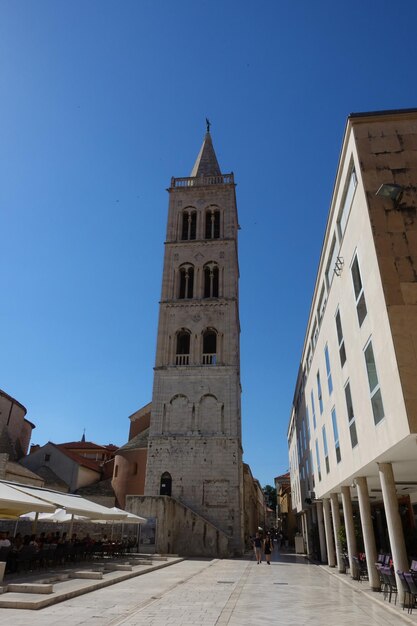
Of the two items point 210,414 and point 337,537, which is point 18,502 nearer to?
point 337,537

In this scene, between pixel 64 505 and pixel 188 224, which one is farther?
pixel 188 224

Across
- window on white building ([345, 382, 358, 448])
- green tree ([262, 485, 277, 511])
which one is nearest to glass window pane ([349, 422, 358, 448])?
window on white building ([345, 382, 358, 448])

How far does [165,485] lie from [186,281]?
18249mm

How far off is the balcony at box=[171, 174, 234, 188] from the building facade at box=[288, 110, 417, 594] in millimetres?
31607

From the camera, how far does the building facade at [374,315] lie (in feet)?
32.7

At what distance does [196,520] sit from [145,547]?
4527 mm

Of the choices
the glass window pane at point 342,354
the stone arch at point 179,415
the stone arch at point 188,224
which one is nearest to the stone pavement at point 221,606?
the glass window pane at point 342,354

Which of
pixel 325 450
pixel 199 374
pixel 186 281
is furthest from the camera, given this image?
pixel 186 281

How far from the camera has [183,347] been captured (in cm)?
4050

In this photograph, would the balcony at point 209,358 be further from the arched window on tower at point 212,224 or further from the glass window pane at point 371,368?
the glass window pane at point 371,368

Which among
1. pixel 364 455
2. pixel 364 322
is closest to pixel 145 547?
pixel 364 455

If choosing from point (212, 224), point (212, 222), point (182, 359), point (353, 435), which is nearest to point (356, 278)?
point (353, 435)

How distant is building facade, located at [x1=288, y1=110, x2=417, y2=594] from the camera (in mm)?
9961

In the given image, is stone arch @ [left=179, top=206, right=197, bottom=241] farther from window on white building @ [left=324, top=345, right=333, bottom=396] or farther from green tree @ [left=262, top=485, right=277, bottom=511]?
green tree @ [left=262, top=485, right=277, bottom=511]
